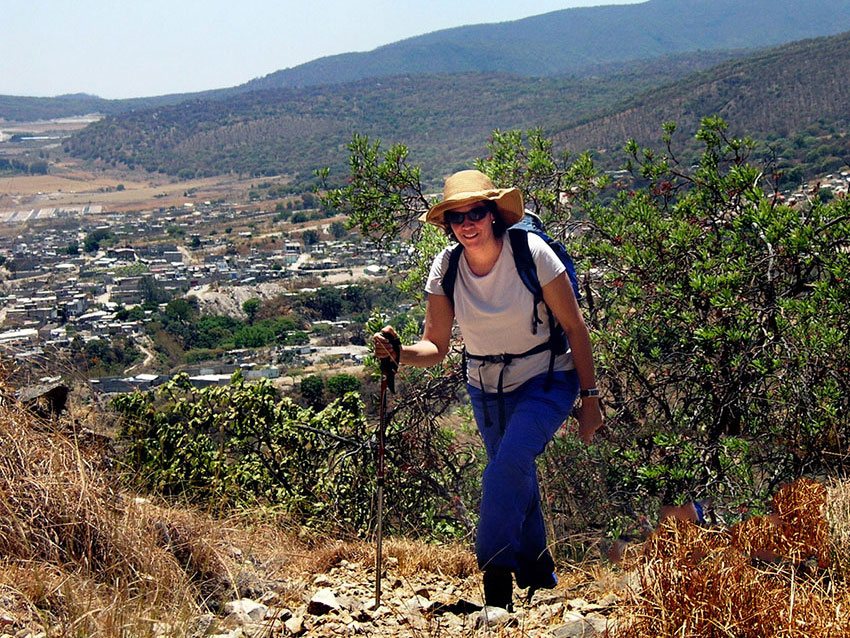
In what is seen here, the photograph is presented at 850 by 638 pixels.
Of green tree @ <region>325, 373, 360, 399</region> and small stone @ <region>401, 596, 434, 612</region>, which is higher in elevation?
small stone @ <region>401, 596, 434, 612</region>

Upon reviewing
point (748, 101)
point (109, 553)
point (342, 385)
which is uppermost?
point (748, 101)

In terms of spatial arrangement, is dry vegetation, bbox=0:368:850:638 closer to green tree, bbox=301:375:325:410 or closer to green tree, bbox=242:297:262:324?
green tree, bbox=301:375:325:410

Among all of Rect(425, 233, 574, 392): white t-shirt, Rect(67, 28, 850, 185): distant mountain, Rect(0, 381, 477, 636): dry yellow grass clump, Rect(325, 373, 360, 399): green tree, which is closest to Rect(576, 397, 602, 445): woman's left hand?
Rect(425, 233, 574, 392): white t-shirt

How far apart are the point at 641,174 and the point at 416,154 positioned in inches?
2759

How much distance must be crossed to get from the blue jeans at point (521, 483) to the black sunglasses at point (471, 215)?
572 mm

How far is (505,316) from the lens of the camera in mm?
2803

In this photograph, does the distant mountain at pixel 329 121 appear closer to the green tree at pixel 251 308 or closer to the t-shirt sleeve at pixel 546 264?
the green tree at pixel 251 308

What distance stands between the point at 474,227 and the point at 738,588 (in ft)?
4.68

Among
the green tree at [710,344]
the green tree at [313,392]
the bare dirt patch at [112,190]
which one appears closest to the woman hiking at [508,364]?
the green tree at [710,344]

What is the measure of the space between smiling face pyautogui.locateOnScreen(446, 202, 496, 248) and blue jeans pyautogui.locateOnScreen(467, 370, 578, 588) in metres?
0.50

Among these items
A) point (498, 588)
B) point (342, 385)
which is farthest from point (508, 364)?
point (342, 385)

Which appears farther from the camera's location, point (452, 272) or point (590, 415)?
point (452, 272)

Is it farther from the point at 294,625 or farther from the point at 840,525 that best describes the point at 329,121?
the point at 840,525

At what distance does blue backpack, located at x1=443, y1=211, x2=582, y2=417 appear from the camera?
9.08ft
